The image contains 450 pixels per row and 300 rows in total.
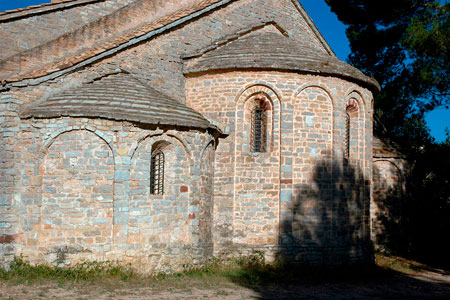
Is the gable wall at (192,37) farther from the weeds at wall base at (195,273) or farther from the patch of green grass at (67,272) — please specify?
the patch of green grass at (67,272)

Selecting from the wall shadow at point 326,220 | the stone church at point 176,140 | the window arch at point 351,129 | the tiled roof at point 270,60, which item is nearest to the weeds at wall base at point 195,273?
the stone church at point 176,140

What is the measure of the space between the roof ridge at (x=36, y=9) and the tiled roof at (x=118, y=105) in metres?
3.63

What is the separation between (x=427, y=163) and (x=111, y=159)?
1199 centimetres

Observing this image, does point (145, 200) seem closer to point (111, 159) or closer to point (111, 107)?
point (111, 159)

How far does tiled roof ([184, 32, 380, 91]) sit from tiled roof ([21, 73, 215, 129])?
5.41 ft

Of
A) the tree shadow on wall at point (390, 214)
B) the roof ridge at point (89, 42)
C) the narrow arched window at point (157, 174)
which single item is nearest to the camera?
the narrow arched window at point (157, 174)

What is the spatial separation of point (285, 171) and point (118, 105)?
4.41 m

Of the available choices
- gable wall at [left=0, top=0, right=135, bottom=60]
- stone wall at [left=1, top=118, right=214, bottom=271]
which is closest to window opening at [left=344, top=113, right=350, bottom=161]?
stone wall at [left=1, top=118, right=214, bottom=271]

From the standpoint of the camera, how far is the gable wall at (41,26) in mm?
13125

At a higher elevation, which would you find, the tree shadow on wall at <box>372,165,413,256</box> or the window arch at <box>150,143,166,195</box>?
the window arch at <box>150,143,166,195</box>

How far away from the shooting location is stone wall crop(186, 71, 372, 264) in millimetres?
12102

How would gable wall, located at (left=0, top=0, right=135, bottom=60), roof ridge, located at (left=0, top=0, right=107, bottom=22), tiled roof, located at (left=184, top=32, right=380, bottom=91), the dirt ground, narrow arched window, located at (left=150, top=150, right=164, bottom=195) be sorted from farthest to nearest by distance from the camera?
gable wall, located at (left=0, top=0, right=135, bottom=60) → roof ridge, located at (left=0, top=0, right=107, bottom=22) → tiled roof, located at (left=184, top=32, right=380, bottom=91) → narrow arched window, located at (left=150, top=150, right=164, bottom=195) → the dirt ground

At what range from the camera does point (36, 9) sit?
531 inches

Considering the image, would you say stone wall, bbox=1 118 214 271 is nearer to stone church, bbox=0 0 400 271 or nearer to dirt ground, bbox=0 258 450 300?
stone church, bbox=0 0 400 271
